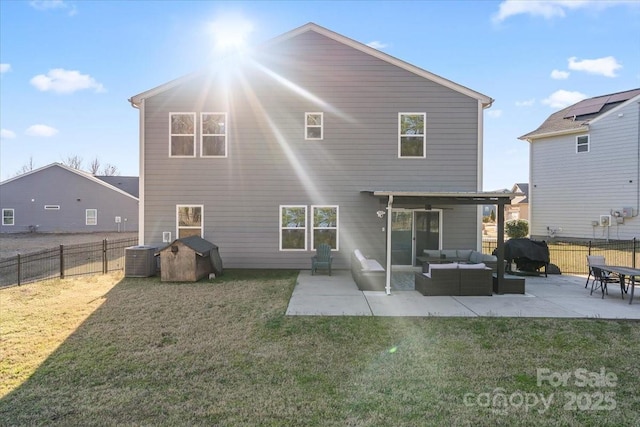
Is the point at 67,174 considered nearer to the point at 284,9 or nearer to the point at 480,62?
the point at 284,9

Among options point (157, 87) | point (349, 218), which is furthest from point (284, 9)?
point (349, 218)

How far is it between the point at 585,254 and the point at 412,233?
832cm

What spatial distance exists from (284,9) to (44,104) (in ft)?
54.9

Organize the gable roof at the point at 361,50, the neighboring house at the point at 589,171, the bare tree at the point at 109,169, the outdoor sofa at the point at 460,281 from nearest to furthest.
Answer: the outdoor sofa at the point at 460,281, the gable roof at the point at 361,50, the neighboring house at the point at 589,171, the bare tree at the point at 109,169

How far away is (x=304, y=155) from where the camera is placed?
35.6ft

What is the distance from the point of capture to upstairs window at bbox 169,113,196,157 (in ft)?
35.8

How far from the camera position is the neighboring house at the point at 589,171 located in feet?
54.2

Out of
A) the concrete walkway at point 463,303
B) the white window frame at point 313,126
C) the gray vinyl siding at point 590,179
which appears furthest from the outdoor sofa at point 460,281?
the gray vinyl siding at point 590,179

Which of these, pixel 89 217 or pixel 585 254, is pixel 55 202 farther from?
pixel 585 254

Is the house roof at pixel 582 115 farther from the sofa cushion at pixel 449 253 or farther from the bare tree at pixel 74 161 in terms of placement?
the bare tree at pixel 74 161

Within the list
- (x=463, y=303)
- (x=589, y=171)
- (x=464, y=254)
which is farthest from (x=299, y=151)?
(x=589, y=171)

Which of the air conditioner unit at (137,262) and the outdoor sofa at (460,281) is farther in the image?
the air conditioner unit at (137,262)

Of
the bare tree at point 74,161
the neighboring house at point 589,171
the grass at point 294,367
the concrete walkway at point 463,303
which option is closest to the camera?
the grass at point 294,367

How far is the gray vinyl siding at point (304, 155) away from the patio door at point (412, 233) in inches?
27.9
